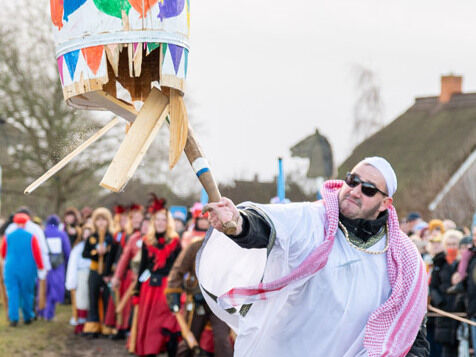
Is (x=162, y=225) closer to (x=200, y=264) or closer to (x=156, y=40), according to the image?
(x=200, y=264)

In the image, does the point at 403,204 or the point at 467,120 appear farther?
the point at 467,120

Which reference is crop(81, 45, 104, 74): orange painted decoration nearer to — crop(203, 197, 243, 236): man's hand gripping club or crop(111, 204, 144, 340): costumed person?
crop(203, 197, 243, 236): man's hand gripping club

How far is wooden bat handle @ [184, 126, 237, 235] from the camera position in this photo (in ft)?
11.5

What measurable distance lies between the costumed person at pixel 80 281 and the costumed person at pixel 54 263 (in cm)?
158

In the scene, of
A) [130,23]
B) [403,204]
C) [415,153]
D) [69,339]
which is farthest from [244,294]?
[415,153]

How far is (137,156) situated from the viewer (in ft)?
11.0

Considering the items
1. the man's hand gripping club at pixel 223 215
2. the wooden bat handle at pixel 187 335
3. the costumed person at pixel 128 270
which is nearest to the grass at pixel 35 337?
the costumed person at pixel 128 270

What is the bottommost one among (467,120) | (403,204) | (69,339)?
(69,339)

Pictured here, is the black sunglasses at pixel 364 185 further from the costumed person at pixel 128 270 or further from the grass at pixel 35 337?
the grass at pixel 35 337

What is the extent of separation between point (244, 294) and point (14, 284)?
37.7ft

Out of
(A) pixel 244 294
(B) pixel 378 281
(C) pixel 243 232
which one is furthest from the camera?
(B) pixel 378 281

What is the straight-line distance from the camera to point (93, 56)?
137 inches

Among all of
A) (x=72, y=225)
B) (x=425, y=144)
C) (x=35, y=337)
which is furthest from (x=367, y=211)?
(x=425, y=144)

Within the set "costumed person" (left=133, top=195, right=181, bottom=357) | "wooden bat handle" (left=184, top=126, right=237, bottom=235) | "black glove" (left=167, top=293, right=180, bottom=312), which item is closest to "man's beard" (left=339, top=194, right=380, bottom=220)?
"wooden bat handle" (left=184, top=126, right=237, bottom=235)
